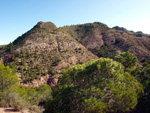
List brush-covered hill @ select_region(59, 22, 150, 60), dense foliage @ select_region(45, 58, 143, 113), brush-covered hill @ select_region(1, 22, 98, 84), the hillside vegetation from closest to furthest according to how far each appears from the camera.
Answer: dense foliage @ select_region(45, 58, 143, 113)
the hillside vegetation
brush-covered hill @ select_region(1, 22, 98, 84)
brush-covered hill @ select_region(59, 22, 150, 60)

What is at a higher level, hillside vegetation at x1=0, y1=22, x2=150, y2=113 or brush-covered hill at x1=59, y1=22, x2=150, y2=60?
brush-covered hill at x1=59, y1=22, x2=150, y2=60

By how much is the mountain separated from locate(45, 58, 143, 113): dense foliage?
89.6ft

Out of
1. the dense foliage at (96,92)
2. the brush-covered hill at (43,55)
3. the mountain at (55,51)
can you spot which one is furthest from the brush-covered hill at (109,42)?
the dense foliage at (96,92)

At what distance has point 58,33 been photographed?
64.9 metres

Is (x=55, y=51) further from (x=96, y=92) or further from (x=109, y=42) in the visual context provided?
(x=96, y=92)

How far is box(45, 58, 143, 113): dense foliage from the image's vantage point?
9375mm

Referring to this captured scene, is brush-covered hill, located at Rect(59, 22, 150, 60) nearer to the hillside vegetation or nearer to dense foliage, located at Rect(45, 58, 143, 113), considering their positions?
the hillside vegetation

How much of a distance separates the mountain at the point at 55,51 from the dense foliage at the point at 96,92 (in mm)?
27323

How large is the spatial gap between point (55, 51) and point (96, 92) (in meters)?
44.2

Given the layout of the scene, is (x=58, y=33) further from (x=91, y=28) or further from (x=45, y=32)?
(x=91, y=28)

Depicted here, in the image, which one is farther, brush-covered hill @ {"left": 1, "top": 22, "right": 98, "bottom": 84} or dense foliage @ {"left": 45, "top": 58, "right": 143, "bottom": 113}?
brush-covered hill @ {"left": 1, "top": 22, "right": 98, "bottom": 84}

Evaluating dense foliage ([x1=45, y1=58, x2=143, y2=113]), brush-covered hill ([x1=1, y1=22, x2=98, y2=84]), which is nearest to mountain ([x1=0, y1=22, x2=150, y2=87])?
brush-covered hill ([x1=1, y1=22, x2=98, y2=84])

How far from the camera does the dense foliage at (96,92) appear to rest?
9375mm

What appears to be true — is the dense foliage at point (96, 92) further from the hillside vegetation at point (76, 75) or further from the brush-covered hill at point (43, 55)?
the brush-covered hill at point (43, 55)
